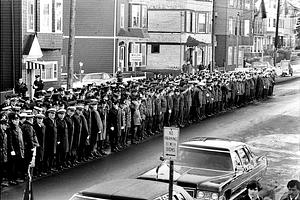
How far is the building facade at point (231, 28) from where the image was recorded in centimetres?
4703

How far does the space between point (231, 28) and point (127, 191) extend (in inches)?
1713

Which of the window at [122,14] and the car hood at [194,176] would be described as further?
the window at [122,14]

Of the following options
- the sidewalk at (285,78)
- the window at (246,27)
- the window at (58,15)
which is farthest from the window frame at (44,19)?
the window at (246,27)

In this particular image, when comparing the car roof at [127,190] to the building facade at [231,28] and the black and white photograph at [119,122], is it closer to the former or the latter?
the black and white photograph at [119,122]

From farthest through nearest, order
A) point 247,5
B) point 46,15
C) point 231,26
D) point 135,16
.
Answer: point 231,26 → point 247,5 → point 135,16 → point 46,15

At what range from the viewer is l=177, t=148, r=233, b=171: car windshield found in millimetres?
9242

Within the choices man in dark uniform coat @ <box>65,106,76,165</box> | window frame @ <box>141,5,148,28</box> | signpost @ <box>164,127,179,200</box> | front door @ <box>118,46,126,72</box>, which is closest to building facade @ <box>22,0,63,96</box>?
man in dark uniform coat @ <box>65,106,76,165</box>

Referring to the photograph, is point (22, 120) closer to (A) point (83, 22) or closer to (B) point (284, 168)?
(B) point (284, 168)

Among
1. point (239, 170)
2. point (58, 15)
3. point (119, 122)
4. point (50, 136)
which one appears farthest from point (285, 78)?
point (239, 170)

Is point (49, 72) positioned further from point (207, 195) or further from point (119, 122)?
point (207, 195)

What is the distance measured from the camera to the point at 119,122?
13.8m

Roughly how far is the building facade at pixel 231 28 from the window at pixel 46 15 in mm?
25556

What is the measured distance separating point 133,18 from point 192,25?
24.2 ft

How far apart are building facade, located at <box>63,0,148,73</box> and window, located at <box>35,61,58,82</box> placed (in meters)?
2.19
